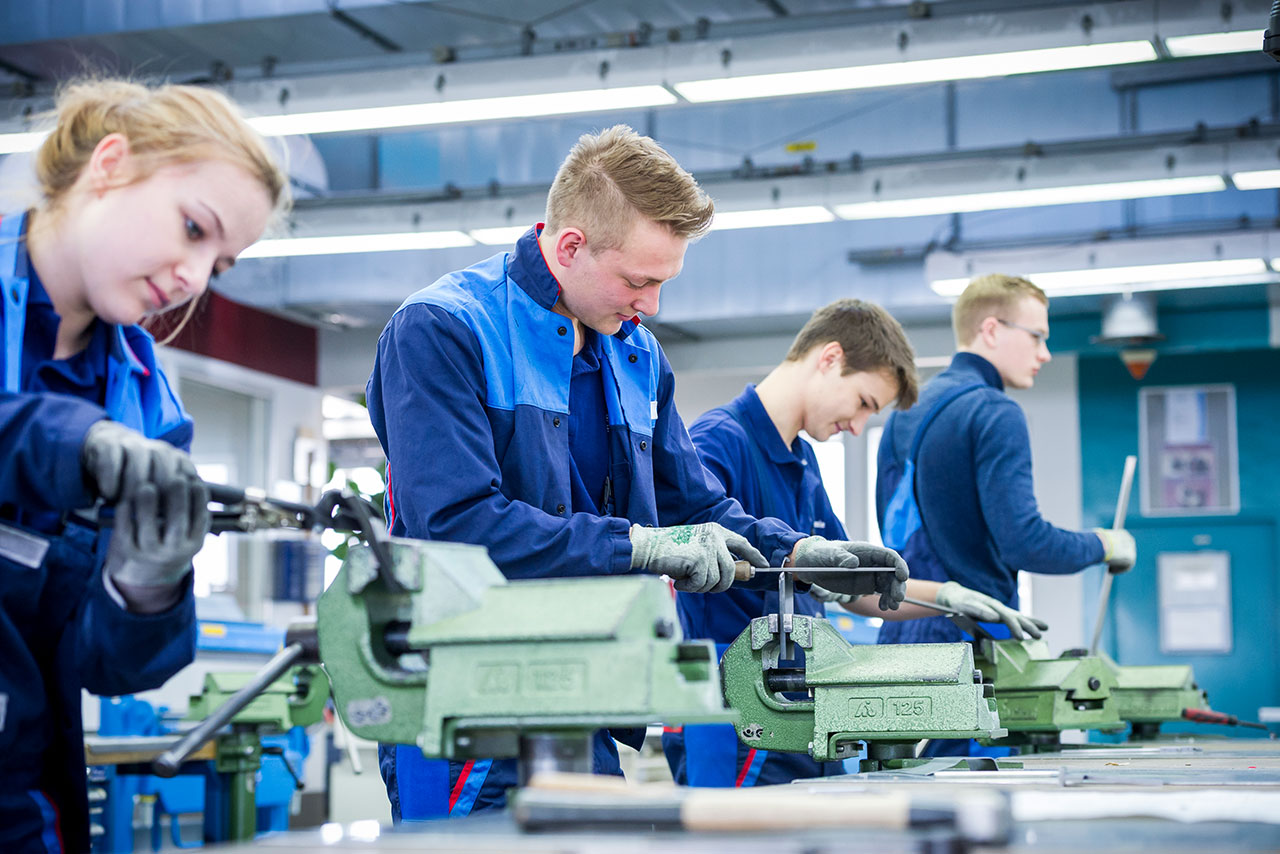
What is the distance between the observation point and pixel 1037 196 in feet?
21.6

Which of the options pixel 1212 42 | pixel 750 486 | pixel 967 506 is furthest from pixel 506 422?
pixel 1212 42

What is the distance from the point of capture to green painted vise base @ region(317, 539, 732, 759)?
3.97 feet

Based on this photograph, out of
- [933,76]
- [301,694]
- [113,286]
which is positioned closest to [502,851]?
[113,286]

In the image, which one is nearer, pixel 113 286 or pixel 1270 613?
pixel 113 286

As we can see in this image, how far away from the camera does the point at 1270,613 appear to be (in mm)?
9055

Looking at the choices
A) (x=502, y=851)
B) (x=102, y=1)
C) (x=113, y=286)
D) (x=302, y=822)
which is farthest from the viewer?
(x=302, y=822)

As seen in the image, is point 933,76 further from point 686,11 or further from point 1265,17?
point 686,11

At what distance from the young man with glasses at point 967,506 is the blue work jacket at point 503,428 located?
1093 mm

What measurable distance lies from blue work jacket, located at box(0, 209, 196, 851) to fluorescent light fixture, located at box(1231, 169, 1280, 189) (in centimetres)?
594

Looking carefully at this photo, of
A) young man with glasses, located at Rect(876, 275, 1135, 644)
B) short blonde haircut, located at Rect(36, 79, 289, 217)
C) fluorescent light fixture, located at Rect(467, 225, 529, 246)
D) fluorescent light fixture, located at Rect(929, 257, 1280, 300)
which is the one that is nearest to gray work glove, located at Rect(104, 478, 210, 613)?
short blonde haircut, located at Rect(36, 79, 289, 217)

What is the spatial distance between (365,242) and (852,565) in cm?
572

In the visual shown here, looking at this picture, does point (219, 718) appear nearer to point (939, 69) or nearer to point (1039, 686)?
point (1039, 686)

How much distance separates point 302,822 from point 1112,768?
645cm

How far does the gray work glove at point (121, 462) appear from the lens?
1207 mm
